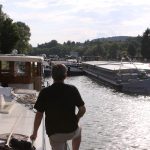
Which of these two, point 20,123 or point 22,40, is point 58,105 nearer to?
point 20,123

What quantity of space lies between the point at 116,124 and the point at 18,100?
39.3 ft

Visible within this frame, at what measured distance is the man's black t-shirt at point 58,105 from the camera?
7.09 metres

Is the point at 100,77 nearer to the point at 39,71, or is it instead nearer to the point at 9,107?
the point at 39,71

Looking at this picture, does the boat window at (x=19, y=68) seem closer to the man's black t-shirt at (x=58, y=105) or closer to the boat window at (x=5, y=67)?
the boat window at (x=5, y=67)

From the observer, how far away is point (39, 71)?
2180cm

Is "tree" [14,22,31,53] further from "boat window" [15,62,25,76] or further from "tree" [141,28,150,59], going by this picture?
"boat window" [15,62,25,76]

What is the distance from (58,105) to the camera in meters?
7.11

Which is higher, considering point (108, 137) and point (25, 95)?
point (25, 95)

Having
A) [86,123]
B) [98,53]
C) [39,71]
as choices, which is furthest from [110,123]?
[98,53]

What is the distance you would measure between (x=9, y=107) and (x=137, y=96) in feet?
107

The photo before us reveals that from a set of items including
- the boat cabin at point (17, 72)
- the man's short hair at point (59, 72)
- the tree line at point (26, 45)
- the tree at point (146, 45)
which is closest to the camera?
the man's short hair at point (59, 72)

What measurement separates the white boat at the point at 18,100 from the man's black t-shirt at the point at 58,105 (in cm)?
106

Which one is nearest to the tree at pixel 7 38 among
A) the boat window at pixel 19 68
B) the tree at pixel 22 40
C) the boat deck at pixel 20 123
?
the tree at pixel 22 40

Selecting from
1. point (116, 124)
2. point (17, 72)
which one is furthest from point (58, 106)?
point (116, 124)
